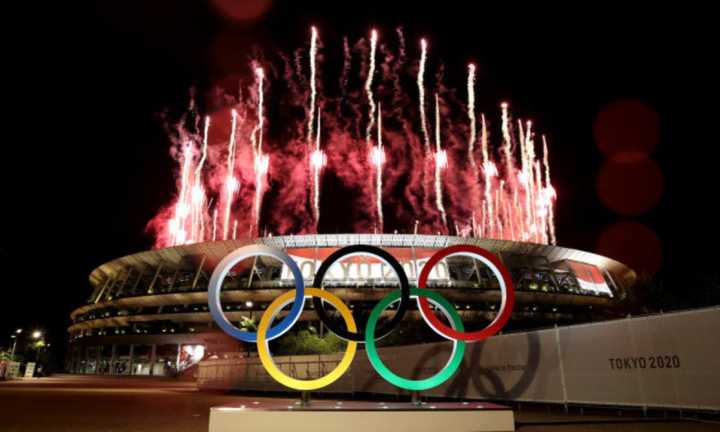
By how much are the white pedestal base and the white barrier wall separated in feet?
17.4

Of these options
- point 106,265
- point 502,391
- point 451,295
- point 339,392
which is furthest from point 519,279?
point 106,265

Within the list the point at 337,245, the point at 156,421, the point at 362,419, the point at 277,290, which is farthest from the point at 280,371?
the point at 337,245

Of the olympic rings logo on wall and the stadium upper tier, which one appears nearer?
the olympic rings logo on wall

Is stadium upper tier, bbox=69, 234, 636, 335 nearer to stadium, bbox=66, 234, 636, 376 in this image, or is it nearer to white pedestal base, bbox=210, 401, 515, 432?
stadium, bbox=66, 234, 636, 376

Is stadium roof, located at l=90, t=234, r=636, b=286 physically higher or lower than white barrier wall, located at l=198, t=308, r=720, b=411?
higher

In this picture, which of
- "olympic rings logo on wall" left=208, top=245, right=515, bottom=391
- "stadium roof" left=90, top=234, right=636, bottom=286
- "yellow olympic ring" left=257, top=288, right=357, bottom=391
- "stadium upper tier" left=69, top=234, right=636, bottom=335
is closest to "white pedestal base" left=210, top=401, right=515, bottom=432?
"yellow olympic ring" left=257, top=288, right=357, bottom=391

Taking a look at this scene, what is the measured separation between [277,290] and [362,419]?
46.3m

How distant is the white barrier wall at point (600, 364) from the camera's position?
44.8 feet

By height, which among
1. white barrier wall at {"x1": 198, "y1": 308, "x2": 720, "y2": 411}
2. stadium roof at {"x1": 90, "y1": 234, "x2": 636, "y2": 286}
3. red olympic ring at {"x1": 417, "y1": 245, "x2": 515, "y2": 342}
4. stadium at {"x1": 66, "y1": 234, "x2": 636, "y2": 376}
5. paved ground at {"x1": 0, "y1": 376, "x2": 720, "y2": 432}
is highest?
stadium roof at {"x1": 90, "y1": 234, "x2": 636, "y2": 286}

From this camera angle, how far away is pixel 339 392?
2892cm

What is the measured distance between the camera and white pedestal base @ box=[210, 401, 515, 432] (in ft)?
39.1

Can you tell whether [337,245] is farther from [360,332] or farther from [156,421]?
[360,332]

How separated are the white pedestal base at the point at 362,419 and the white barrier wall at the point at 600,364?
208 inches

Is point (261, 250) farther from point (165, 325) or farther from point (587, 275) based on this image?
point (587, 275)
